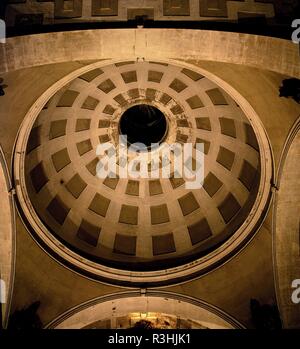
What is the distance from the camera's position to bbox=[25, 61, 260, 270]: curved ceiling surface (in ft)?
45.9

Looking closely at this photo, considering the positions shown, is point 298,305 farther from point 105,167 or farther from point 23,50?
point 23,50

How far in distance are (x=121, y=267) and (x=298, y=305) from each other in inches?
225

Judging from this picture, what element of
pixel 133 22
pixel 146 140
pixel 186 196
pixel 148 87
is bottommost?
pixel 186 196

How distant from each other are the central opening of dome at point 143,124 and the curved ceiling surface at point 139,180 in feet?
1.24

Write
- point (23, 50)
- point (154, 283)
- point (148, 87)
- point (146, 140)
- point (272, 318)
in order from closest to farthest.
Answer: point (23, 50)
point (272, 318)
point (154, 283)
point (148, 87)
point (146, 140)

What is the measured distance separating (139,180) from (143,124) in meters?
2.23

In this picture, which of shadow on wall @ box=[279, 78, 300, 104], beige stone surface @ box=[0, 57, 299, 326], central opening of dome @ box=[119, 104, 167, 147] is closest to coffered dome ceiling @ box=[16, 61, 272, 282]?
central opening of dome @ box=[119, 104, 167, 147]

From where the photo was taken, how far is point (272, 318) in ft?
41.9

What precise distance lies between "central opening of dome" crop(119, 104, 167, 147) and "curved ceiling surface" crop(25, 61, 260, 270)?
1.24ft

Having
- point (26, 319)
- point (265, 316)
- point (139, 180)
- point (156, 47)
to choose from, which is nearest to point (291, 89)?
point (156, 47)

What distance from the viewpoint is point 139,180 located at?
15898 millimetres

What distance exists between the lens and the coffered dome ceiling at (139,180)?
14.0 metres

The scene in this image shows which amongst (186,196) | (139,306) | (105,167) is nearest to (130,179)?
(105,167)

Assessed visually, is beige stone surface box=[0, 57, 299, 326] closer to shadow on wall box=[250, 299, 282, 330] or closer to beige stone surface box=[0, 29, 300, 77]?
shadow on wall box=[250, 299, 282, 330]
